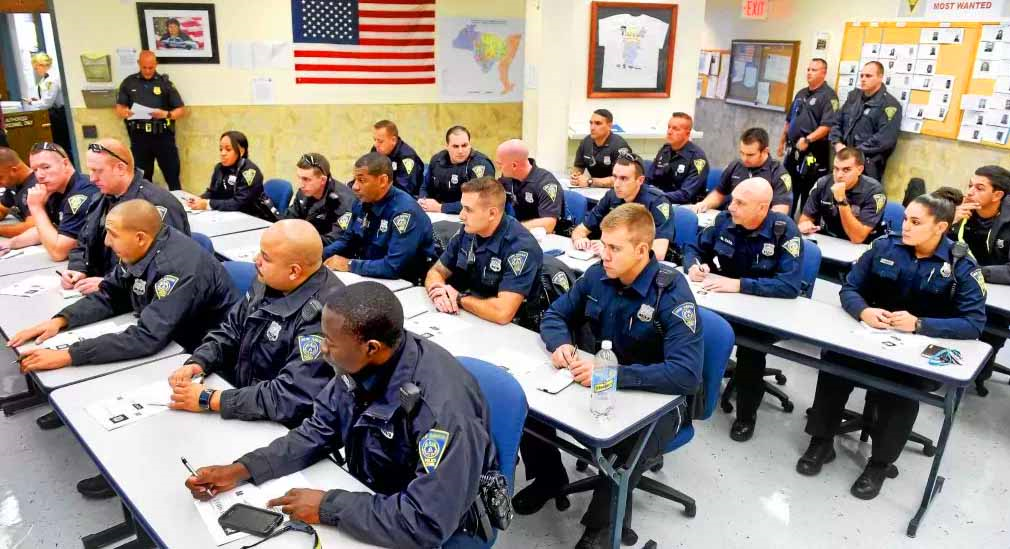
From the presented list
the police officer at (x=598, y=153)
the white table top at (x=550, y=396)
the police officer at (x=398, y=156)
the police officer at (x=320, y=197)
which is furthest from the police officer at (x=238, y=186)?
the white table top at (x=550, y=396)

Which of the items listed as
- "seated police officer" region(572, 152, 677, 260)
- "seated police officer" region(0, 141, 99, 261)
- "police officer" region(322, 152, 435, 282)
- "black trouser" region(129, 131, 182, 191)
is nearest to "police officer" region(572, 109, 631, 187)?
"seated police officer" region(572, 152, 677, 260)

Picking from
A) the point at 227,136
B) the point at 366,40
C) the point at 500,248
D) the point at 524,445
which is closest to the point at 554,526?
the point at 524,445

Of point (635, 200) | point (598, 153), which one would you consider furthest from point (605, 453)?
point (598, 153)

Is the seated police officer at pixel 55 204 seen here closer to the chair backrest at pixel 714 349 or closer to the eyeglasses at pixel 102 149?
the eyeglasses at pixel 102 149

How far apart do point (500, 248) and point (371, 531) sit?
6.29ft

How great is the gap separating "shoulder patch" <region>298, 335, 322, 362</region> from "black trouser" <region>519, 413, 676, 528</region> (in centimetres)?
81

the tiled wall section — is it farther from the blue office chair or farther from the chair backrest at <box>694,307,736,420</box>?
the chair backrest at <box>694,307,736,420</box>

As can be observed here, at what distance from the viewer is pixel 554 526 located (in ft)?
10.2

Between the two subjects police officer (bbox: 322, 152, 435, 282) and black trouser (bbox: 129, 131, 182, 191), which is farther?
black trouser (bbox: 129, 131, 182, 191)

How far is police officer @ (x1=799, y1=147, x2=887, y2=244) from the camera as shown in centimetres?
482

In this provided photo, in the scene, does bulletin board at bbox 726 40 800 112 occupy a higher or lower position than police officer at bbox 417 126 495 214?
higher

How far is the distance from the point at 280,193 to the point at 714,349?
415 cm

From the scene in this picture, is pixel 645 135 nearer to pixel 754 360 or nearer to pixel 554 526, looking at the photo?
pixel 754 360

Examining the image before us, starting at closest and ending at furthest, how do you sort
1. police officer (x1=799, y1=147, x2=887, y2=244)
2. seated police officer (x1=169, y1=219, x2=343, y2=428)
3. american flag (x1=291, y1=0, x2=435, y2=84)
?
seated police officer (x1=169, y1=219, x2=343, y2=428)
police officer (x1=799, y1=147, x2=887, y2=244)
american flag (x1=291, y1=0, x2=435, y2=84)
